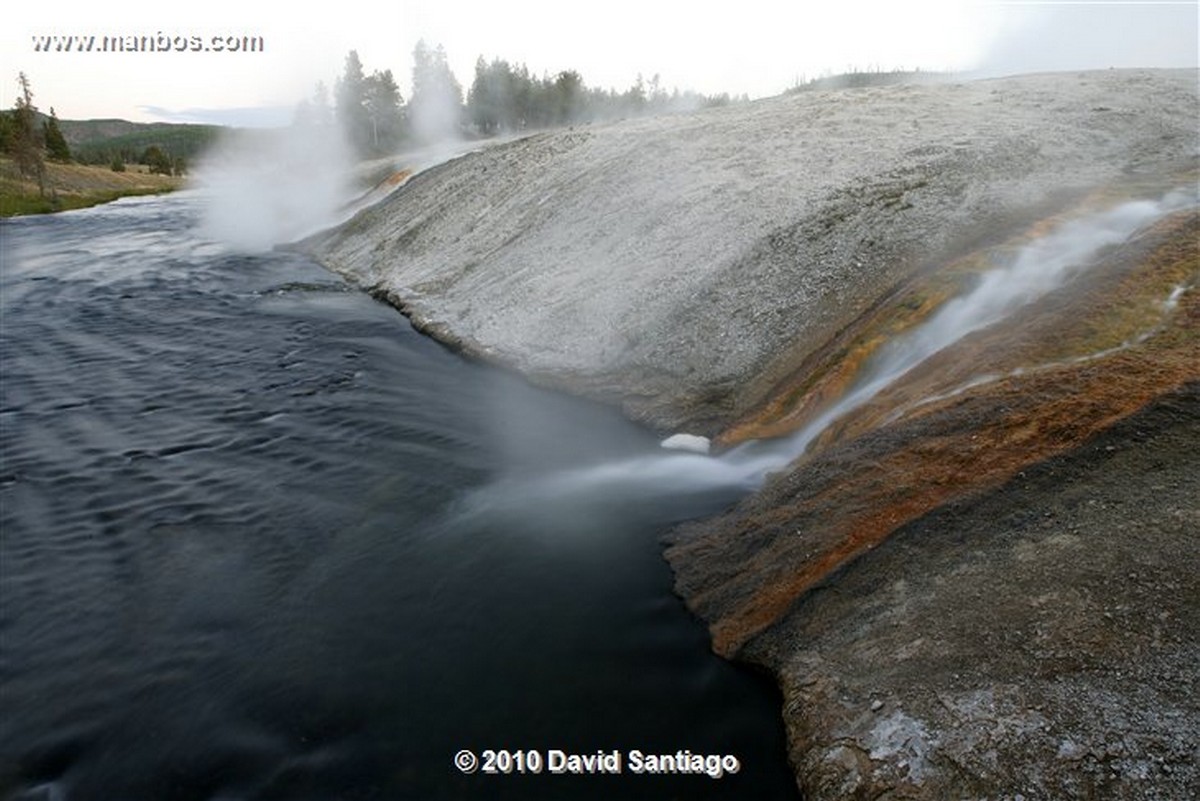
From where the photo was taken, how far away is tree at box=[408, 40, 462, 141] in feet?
284

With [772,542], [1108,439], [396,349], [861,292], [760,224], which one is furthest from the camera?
[396,349]

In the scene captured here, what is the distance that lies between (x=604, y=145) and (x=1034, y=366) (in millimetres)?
18199

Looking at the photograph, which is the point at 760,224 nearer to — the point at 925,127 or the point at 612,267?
the point at 612,267

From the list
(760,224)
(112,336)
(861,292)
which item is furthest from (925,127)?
(112,336)

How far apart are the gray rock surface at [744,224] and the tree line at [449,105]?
59602 mm

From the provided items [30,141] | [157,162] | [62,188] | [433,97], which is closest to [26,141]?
[30,141]

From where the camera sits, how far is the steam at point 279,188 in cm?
3294

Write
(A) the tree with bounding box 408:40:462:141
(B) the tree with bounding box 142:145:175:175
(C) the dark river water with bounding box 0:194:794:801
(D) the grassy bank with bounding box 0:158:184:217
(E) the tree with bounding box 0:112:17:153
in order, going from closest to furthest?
(C) the dark river water with bounding box 0:194:794:801, (D) the grassy bank with bounding box 0:158:184:217, (E) the tree with bounding box 0:112:17:153, (A) the tree with bounding box 408:40:462:141, (B) the tree with bounding box 142:145:175:175

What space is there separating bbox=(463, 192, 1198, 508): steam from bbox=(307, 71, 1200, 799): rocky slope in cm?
15

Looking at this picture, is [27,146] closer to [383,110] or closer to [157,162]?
[383,110]

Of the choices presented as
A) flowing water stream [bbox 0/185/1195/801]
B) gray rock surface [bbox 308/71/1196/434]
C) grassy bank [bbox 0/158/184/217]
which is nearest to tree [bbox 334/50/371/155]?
grassy bank [bbox 0/158/184/217]

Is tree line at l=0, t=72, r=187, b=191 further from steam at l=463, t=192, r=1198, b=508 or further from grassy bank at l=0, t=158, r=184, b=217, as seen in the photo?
steam at l=463, t=192, r=1198, b=508

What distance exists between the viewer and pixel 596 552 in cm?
782

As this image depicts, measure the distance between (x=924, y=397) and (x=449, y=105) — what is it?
91.7m
